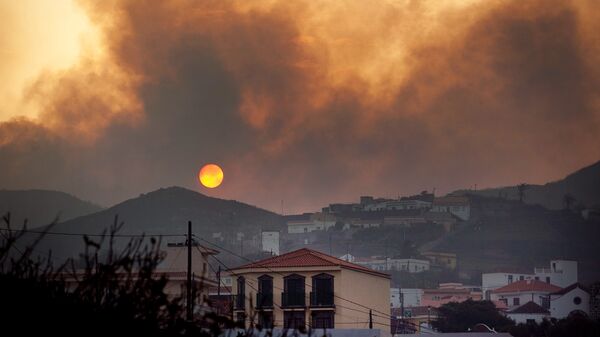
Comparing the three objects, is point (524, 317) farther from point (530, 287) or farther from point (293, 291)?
point (293, 291)

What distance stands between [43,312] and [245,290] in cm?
6176

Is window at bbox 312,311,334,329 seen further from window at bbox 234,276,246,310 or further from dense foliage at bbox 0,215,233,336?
dense foliage at bbox 0,215,233,336

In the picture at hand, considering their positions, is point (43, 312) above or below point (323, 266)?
below

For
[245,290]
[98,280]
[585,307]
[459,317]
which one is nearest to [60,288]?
[98,280]

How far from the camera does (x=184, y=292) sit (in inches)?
470

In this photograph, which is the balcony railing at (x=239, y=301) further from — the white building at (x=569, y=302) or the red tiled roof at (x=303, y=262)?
the white building at (x=569, y=302)

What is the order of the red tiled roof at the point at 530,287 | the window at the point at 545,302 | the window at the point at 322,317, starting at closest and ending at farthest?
1. the window at the point at 322,317
2. the window at the point at 545,302
3. the red tiled roof at the point at 530,287

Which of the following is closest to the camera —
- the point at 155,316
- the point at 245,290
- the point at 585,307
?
the point at 155,316

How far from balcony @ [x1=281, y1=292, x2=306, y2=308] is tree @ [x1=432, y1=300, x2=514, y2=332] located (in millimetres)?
55310

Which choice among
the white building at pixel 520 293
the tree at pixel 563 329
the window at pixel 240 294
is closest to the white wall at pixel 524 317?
the white building at pixel 520 293

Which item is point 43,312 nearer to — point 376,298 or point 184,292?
point 184,292

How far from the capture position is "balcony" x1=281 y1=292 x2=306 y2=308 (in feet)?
225

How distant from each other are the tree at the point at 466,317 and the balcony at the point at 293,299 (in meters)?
55.3

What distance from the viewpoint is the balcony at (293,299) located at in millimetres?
68562
